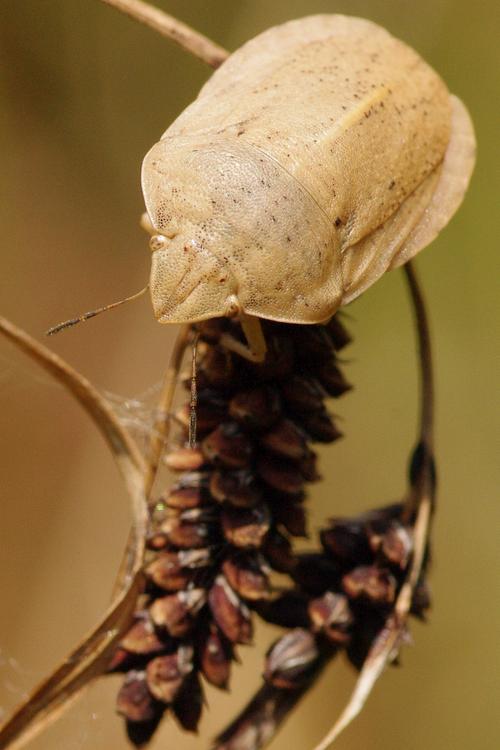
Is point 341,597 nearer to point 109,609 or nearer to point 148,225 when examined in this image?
point 109,609

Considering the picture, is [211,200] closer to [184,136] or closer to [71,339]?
[184,136]

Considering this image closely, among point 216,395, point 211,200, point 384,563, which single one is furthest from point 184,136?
point 384,563

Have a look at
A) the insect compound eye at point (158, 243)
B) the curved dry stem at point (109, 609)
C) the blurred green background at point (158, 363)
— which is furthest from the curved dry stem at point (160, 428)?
the blurred green background at point (158, 363)

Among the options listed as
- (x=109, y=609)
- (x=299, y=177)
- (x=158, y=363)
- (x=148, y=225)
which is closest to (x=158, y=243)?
(x=148, y=225)

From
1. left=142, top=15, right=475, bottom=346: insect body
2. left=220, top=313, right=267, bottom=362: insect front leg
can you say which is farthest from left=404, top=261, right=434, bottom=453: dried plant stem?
left=220, top=313, right=267, bottom=362: insect front leg

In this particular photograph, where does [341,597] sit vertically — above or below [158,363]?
above

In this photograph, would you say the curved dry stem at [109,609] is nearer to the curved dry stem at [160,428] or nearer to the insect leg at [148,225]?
the curved dry stem at [160,428]
